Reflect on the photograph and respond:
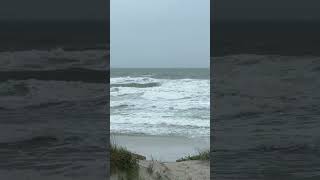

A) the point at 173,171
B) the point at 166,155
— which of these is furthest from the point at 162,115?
the point at 173,171

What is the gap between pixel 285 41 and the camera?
343 centimetres

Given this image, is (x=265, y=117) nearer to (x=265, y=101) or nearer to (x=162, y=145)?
(x=265, y=101)

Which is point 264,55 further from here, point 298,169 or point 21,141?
point 21,141

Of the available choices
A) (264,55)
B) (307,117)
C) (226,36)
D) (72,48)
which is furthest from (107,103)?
(307,117)

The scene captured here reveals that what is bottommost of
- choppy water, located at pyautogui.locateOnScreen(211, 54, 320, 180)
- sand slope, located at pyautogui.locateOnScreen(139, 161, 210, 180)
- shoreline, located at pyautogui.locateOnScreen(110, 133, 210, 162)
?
shoreline, located at pyautogui.locateOnScreen(110, 133, 210, 162)

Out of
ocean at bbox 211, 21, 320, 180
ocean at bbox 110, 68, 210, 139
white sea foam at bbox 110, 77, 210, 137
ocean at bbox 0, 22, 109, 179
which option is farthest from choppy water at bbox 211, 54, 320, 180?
white sea foam at bbox 110, 77, 210, 137

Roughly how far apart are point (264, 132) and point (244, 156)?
0.23 metres

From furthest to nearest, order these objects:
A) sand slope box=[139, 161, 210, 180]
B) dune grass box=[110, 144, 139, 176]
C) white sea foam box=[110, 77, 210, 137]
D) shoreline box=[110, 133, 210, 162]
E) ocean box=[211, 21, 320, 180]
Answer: white sea foam box=[110, 77, 210, 137] → shoreline box=[110, 133, 210, 162] → sand slope box=[139, 161, 210, 180] → dune grass box=[110, 144, 139, 176] → ocean box=[211, 21, 320, 180]

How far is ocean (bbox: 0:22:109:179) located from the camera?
11.1ft

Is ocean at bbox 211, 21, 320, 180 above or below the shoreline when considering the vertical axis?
above

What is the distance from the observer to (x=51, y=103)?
3434 millimetres

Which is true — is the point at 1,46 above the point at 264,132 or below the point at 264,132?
above

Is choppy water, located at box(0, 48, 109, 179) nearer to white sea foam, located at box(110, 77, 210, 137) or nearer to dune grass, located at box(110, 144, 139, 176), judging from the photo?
dune grass, located at box(110, 144, 139, 176)

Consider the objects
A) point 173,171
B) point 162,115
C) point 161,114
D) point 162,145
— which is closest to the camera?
point 173,171
